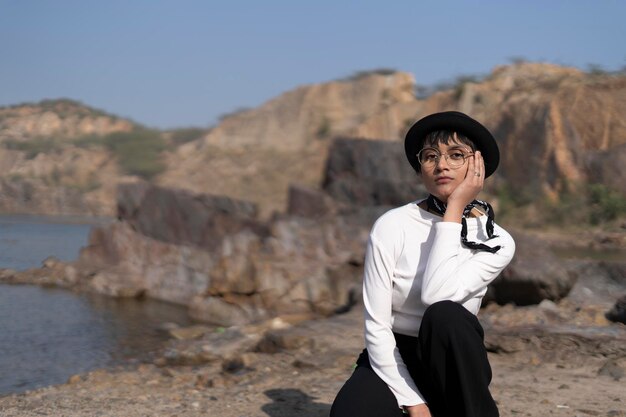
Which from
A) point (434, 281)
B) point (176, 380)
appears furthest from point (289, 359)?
point (434, 281)

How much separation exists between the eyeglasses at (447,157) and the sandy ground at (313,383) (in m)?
1.65

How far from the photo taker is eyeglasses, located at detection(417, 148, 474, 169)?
2502mm

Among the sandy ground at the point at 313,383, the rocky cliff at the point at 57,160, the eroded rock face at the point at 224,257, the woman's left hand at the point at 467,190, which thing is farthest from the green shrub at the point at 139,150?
the woman's left hand at the point at 467,190

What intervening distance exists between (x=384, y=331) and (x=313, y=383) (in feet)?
7.37

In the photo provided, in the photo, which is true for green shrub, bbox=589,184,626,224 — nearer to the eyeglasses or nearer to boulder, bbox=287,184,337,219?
boulder, bbox=287,184,337,219

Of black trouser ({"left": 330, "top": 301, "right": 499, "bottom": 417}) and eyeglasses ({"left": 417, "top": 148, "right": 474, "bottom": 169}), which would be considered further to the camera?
eyeglasses ({"left": 417, "top": 148, "right": 474, "bottom": 169})

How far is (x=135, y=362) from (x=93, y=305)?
15.1 ft

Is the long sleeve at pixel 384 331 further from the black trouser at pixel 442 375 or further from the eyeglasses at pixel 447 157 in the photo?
the eyeglasses at pixel 447 157

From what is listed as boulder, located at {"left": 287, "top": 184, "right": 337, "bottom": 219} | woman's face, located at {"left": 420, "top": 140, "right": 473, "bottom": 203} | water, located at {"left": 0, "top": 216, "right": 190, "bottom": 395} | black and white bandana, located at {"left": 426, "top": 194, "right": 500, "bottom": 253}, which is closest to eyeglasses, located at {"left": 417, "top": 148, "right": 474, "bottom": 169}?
woman's face, located at {"left": 420, "top": 140, "right": 473, "bottom": 203}

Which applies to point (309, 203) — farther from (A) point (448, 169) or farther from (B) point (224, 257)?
(A) point (448, 169)

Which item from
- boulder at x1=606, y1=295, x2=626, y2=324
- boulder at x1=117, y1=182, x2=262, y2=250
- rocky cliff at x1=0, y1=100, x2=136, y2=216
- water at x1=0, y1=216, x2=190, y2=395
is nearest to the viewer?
boulder at x1=606, y1=295, x2=626, y2=324

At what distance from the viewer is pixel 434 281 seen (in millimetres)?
2352

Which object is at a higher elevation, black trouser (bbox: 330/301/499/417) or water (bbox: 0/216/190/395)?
black trouser (bbox: 330/301/499/417)

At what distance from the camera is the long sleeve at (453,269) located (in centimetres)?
235
